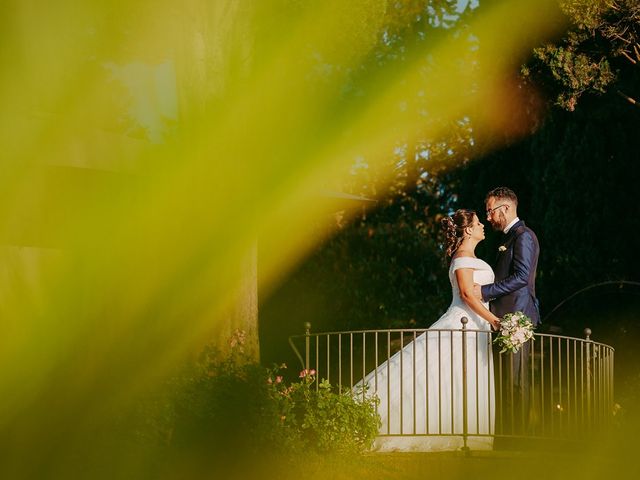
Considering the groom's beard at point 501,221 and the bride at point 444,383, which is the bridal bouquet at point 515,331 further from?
the groom's beard at point 501,221

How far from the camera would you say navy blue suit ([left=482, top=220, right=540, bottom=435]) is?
1070 cm

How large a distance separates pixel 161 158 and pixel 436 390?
738 centimetres

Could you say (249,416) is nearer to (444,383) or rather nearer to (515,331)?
(444,383)

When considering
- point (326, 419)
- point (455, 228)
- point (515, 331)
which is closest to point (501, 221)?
point (455, 228)

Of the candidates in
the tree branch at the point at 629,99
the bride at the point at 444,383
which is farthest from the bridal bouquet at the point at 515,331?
the tree branch at the point at 629,99

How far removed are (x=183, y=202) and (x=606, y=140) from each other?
7379mm

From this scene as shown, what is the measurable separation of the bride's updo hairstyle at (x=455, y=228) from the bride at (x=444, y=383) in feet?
0.70

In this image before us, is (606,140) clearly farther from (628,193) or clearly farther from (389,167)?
(389,167)

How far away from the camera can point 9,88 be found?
17.5 meters

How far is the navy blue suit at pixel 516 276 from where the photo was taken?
35.3 feet

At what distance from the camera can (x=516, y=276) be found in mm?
10773

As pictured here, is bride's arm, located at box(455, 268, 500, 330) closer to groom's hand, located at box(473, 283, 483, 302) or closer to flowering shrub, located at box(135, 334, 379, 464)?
groom's hand, located at box(473, 283, 483, 302)

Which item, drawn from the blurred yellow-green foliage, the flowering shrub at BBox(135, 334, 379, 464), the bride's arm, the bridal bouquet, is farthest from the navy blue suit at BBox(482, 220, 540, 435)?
the blurred yellow-green foliage

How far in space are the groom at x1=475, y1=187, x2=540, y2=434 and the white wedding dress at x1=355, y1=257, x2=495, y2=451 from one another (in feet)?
0.74
